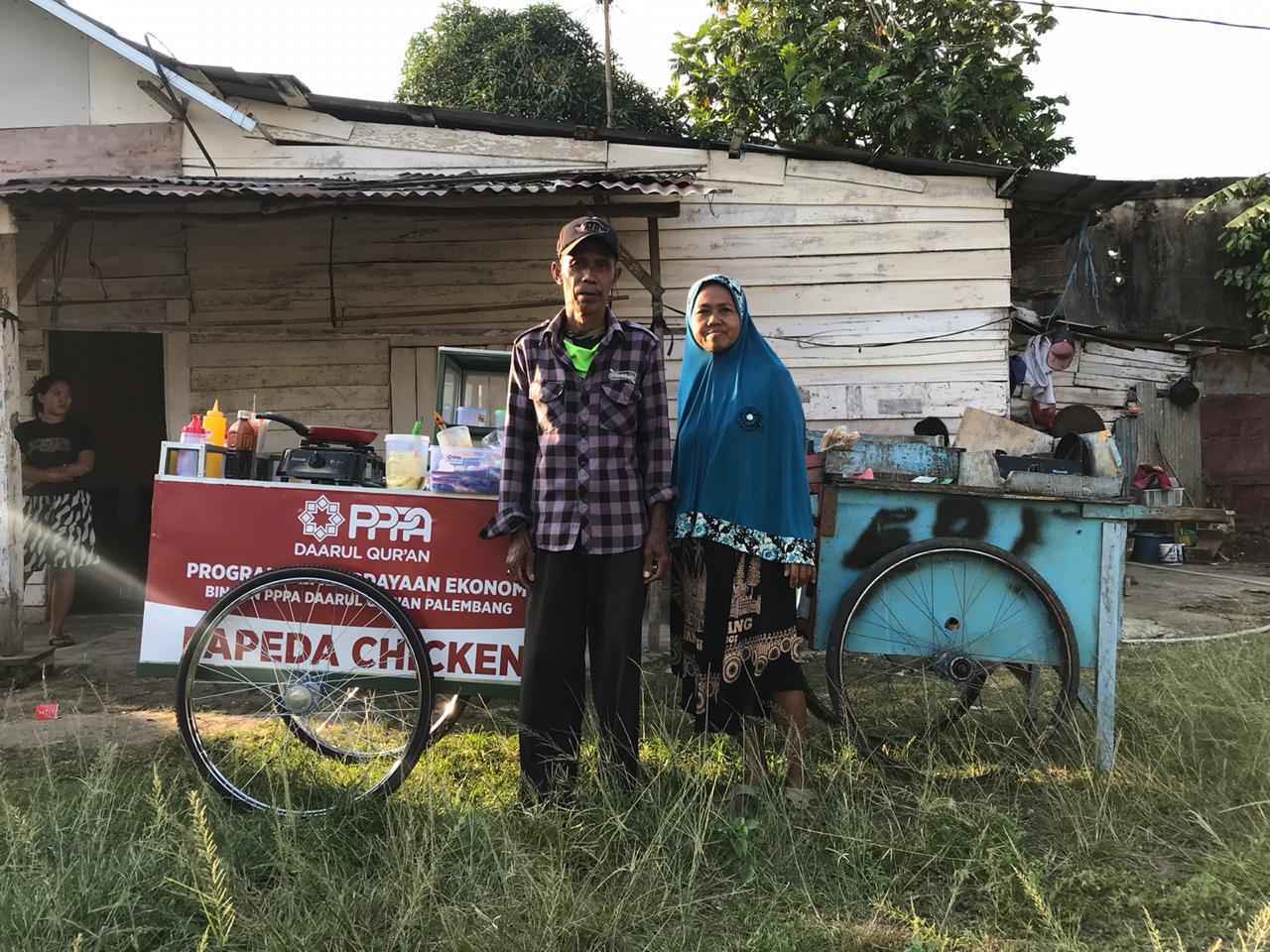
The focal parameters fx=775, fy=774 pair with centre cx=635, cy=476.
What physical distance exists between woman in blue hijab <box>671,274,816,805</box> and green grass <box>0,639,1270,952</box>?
262 mm

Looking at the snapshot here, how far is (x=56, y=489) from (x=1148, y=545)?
11.7 metres

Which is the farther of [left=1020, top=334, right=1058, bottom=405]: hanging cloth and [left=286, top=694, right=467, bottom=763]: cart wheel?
[left=1020, top=334, right=1058, bottom=405]: hanging cloth

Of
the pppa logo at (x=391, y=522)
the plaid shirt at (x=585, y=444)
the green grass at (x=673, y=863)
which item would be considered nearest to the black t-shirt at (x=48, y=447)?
the green grass at (x=673, y=863)

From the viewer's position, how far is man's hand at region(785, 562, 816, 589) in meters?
2.60

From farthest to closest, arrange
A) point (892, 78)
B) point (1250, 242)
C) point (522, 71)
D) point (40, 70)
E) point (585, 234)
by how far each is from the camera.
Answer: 1. point (522, 71)
2. point (1250, 242)
3. point (892, 78)
4. point (40, 70)
5. point (585, 234)

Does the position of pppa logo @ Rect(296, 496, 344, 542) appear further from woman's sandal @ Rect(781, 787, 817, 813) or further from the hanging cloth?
the hanging cloth

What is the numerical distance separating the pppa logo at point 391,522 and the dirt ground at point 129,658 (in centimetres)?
131

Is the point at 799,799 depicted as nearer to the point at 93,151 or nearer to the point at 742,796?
the point at 742,796

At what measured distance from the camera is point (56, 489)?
532 cm

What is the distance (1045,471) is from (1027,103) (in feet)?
28.9

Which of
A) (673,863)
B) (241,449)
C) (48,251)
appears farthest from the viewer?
(48,251)

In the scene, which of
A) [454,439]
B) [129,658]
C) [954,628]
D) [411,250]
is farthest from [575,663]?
[411,250]

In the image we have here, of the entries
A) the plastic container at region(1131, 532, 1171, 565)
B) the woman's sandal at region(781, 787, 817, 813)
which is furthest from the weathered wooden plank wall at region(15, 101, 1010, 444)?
the plastic container at region(1131, 532, 1171, 565)

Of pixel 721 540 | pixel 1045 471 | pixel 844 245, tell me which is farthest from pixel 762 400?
pixel 844 245
